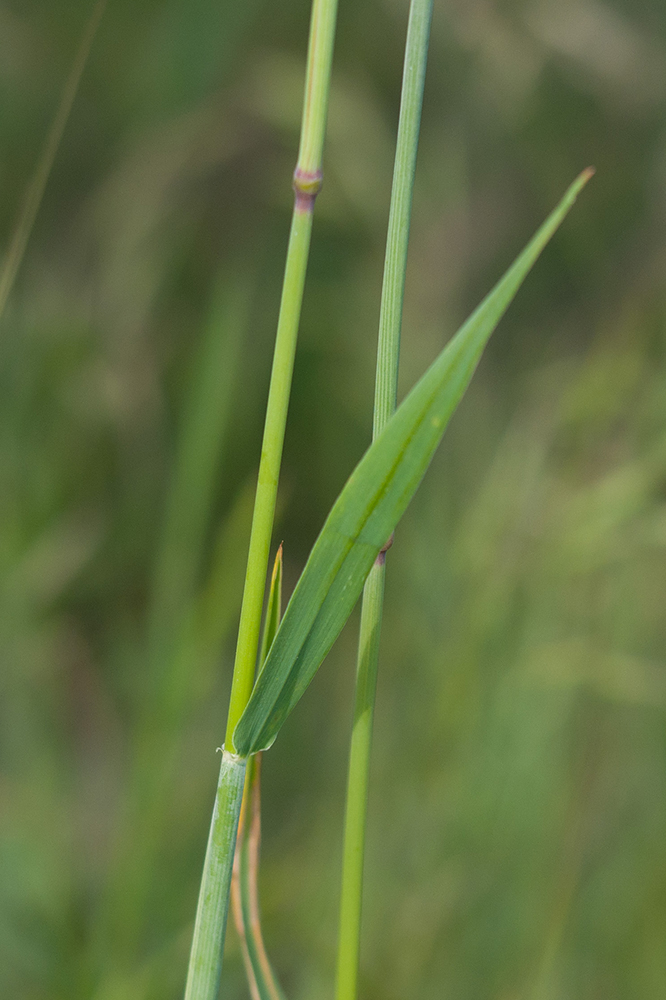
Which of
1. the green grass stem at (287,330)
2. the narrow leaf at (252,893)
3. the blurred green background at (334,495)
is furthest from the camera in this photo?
the blurred green background at (334,495)

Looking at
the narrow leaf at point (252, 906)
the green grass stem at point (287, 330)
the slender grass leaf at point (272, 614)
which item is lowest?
the narrow leaf at point (252, 906)

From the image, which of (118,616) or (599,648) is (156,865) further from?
(599,648)

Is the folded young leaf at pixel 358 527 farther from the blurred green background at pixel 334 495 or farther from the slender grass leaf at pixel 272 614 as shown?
the blurred green background at pixel 334 495

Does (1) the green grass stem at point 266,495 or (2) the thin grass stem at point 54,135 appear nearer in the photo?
(1) the green grass stem at point 266,495

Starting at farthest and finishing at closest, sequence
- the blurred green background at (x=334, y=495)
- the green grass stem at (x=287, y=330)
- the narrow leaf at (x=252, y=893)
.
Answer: the blurred green background at (x=334, y=495), the narrow leaf at (x=252, y=893), the green grass stem at (x=287, y=330)

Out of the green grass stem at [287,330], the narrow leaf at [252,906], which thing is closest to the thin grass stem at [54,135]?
the green grass stem at [287,330]

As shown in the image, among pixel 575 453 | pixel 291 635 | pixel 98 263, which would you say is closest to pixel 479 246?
pixel 575 453

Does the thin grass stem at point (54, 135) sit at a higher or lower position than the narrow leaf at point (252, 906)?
higher
